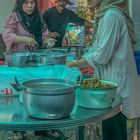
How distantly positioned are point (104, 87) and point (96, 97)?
57 millimetres

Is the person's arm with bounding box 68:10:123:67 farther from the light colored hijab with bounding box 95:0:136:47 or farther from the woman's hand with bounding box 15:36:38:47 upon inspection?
the woman's hand with bounding box 15:36:38:47

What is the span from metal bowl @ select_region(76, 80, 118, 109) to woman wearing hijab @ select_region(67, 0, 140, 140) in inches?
20.4

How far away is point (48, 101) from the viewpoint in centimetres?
117

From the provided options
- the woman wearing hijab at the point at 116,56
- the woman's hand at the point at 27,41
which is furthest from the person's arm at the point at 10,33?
the woman wearing hijab at the point at 116,56

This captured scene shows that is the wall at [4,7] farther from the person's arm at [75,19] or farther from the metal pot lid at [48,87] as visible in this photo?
the metal pot lid at [48,87]

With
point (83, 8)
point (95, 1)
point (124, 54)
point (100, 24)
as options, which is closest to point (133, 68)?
point (124, 54)

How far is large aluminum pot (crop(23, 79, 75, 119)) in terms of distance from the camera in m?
1.17

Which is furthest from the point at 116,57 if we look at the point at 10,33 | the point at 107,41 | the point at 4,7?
the point at 4,7

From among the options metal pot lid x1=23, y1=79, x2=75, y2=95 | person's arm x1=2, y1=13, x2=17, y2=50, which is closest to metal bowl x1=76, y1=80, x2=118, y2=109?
metal pot lid x1=23, y1=79, x2=75, y2=95

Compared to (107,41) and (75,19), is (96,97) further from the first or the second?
(75,19)

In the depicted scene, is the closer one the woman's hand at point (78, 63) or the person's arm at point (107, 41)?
the woman's hand at point (78, 63)

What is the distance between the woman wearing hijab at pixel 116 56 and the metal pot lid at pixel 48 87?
54 centimetres

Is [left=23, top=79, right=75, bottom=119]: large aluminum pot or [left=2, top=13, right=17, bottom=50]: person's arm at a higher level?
[left=2, top=13, right=17, bottom=50]: person's arm

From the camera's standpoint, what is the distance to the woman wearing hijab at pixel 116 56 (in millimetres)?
1949
